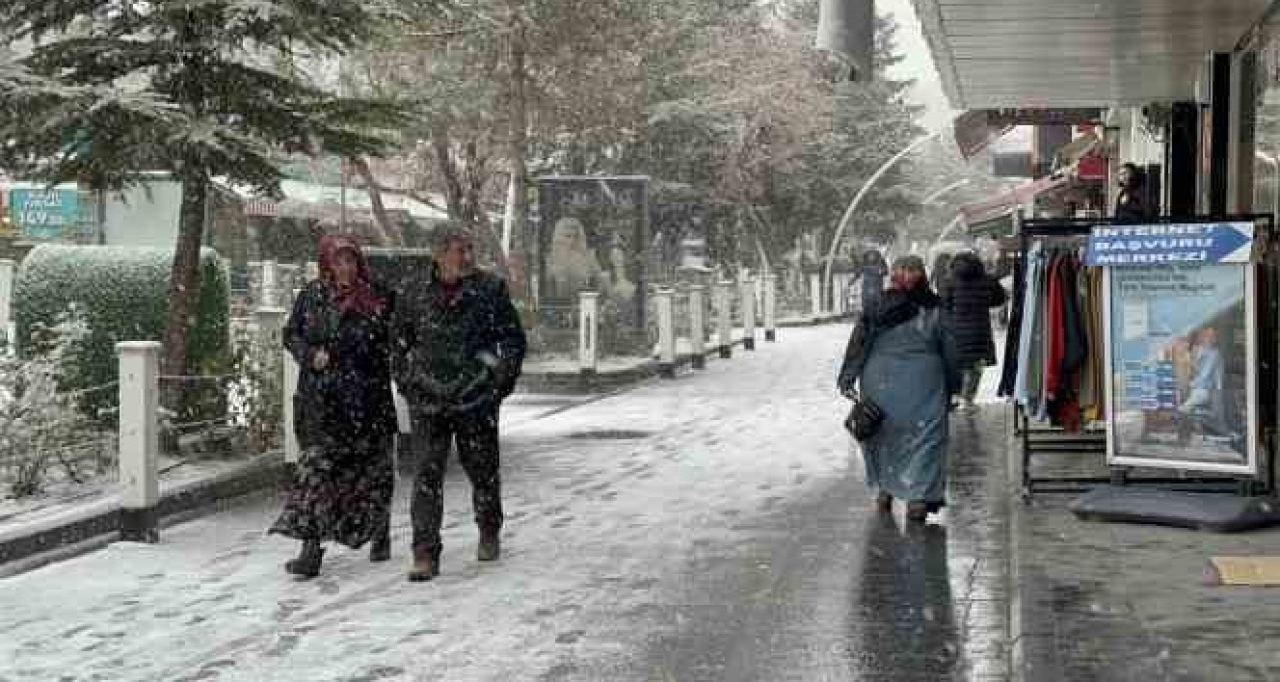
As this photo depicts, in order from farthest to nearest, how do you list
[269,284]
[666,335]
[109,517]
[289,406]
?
[269,284] < [666,335] < [289,406] < [109,517]

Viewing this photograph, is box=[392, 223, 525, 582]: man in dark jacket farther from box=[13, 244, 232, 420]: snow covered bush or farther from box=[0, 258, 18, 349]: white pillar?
box=[13, 244, 232, 420]: snow covered bush

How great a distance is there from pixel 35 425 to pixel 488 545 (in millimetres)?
3560

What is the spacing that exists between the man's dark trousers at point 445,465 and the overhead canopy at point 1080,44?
16.8 ft

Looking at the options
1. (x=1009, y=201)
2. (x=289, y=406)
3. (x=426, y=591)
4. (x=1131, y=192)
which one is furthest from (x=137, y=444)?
(x=1009, y=201)

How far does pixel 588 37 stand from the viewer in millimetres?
26594

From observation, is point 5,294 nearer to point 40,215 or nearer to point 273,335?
point 273,335

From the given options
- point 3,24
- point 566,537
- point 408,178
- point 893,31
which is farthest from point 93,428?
point 893,31

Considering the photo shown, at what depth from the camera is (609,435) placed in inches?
669

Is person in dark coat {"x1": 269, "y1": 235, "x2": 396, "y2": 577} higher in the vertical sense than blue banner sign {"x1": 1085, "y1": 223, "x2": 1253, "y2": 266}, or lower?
lower

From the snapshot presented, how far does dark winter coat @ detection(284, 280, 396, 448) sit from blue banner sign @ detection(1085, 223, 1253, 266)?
3.96 metres

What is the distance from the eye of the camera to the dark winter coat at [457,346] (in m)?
9.07

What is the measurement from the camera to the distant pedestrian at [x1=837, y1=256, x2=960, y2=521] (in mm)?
10781

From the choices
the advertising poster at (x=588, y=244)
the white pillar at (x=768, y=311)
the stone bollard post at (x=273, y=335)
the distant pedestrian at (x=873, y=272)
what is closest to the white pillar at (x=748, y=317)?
the distant pedestrian at (x=873, y=272)

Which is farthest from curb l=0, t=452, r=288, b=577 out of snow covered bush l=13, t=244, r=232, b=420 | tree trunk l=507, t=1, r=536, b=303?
tree trunk l=507, t=1, r=536, b=303
